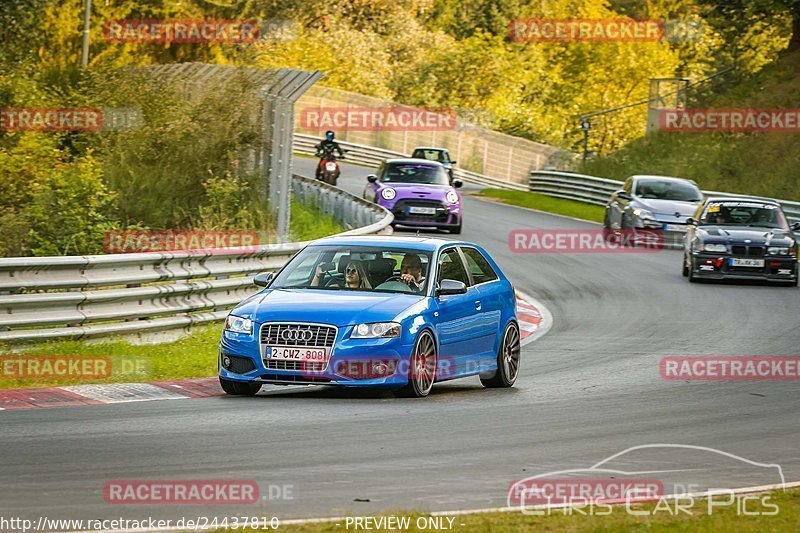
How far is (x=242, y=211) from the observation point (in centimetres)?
2244

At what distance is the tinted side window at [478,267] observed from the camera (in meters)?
14.3

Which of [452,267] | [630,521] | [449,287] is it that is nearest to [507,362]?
[452,267]

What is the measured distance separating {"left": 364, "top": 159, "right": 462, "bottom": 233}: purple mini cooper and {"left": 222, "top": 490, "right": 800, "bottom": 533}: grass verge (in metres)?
24.1

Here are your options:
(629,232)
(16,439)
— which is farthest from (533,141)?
(16,439)

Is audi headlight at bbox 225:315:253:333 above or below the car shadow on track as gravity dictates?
above

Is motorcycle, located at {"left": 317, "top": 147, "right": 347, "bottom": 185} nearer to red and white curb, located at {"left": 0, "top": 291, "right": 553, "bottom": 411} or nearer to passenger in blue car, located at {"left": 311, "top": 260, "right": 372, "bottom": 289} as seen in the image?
red and white curb, located at {"left": 0, "top": 291, "right": 553, "bottom": 411}

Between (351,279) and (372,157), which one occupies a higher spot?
(351,279)

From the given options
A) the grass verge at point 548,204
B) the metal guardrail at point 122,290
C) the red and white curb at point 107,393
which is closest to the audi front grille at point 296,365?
the red and white curb at point 107,393

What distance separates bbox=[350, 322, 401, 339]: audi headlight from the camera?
12.2 m

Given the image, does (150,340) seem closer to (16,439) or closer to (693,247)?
(16,439)

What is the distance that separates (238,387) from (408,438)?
8.85 feet

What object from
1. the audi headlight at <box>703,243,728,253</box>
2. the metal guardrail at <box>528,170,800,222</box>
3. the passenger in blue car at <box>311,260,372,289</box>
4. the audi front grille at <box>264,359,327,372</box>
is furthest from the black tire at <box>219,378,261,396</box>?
the metal guardrail at <box>528,170,800,222</box>

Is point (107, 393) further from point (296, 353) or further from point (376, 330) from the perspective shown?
point (376, 330)

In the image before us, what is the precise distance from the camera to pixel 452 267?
13.8 metres
